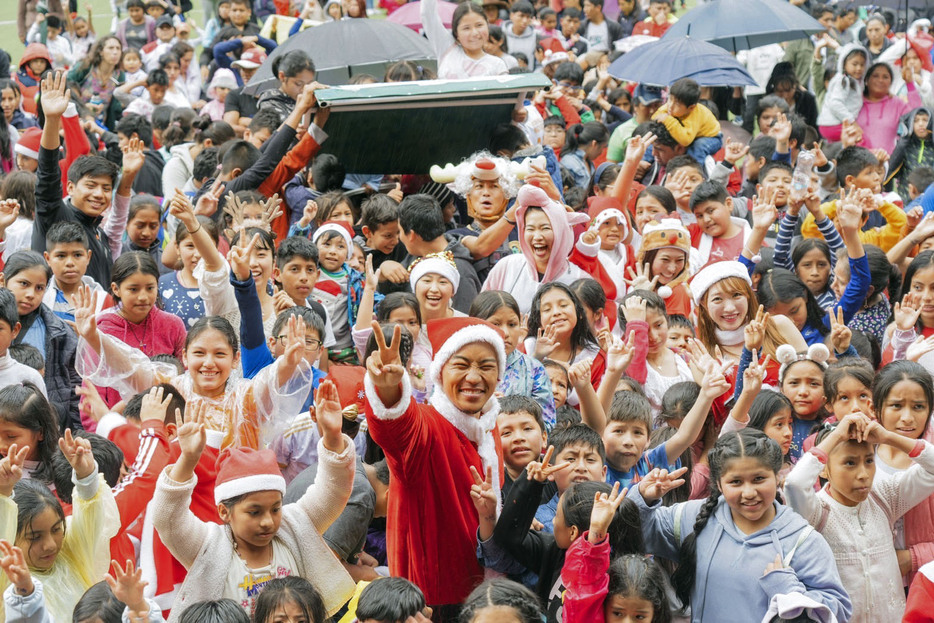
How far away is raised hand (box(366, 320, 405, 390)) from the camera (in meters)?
3.70

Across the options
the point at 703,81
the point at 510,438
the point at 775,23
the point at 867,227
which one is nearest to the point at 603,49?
the point at 775,23

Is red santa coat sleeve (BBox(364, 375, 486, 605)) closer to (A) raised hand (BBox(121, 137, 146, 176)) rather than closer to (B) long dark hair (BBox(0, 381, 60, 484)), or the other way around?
(B) long dark hair (BBox(0, 381, 60, 484))

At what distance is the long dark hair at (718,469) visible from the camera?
4.31 metres

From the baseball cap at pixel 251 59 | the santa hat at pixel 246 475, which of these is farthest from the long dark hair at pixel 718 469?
the baseball cap at pixel 251 59

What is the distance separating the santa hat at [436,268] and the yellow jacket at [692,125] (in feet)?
12.3

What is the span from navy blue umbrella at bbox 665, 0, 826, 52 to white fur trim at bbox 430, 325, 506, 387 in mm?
7736

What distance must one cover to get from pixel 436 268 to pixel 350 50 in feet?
13.6

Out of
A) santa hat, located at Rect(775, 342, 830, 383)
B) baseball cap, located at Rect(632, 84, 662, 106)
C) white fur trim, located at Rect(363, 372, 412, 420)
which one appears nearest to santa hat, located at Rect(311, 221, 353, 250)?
santa hat, located at Rect(775, 342, 830, 383)

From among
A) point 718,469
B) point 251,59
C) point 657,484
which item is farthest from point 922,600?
point 251,59

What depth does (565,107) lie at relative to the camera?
36.8 feet

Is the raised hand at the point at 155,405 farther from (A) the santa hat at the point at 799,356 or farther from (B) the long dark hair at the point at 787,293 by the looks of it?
(B) the long dark hair at the point at 787,293

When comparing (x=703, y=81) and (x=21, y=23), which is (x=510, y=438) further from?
(x=21, y=23)

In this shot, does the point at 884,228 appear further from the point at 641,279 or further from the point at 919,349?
the point at 919,349

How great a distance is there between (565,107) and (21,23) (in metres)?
8.93
